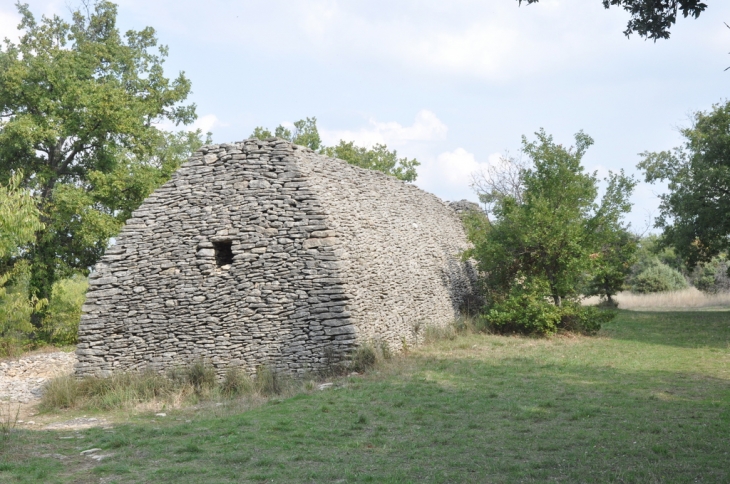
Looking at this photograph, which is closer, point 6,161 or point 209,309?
point 209,309

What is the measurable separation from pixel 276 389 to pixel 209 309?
2.28 metres

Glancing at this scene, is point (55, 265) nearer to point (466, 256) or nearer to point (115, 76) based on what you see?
point (115, 76)

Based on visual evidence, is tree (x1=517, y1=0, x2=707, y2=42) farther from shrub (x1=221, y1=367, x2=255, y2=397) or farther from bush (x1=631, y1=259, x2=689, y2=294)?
bush (x1=631, y1=259, x2=689, y2=294)

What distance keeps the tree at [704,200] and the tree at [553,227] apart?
6.19 meters

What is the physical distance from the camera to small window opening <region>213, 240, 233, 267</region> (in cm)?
1299

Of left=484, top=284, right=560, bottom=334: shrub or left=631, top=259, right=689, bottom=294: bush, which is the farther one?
left=631, top=259, right=689, bottom=294: bush

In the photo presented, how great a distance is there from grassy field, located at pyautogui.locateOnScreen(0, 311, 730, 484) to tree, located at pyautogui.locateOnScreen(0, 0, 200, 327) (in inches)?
466

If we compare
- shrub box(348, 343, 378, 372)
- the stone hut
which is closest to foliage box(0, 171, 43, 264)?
the stone hut

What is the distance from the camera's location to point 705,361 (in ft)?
42.2

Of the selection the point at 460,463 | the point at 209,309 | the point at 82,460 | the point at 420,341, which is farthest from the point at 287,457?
the point at 420,341

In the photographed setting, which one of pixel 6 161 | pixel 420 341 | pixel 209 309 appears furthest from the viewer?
pixel 6 161

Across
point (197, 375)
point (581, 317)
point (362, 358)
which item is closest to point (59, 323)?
point (197, 375)

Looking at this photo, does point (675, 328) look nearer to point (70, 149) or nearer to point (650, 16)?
point (650, 16)

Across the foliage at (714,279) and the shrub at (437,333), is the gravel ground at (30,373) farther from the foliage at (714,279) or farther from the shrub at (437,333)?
the foliage at (714,279)
